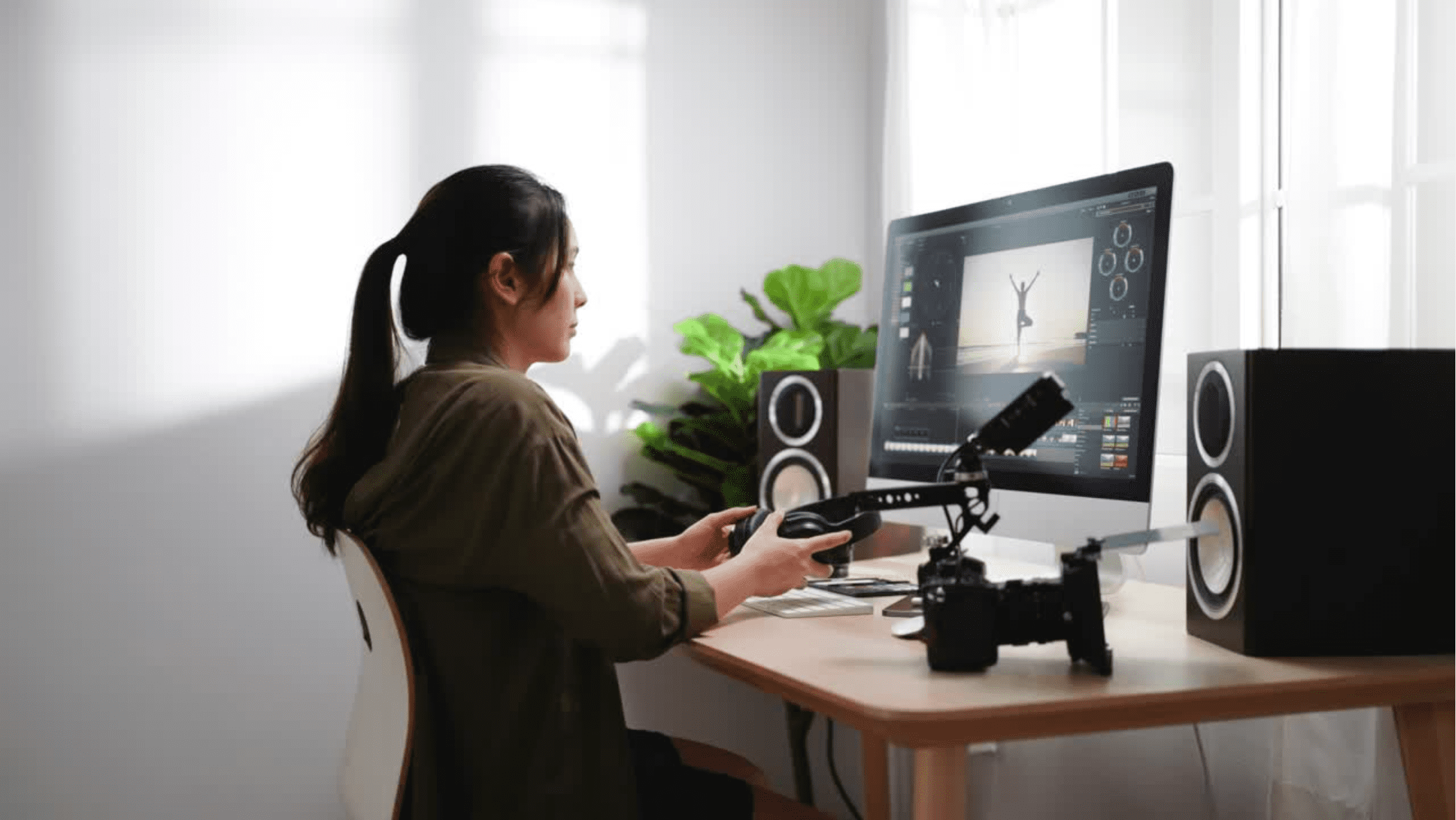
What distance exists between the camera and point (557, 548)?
117 cm

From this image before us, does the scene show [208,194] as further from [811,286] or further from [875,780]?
[875,780]

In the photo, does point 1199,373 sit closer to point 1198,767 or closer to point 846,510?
point 846,510

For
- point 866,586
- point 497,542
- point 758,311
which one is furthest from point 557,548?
point 758,311

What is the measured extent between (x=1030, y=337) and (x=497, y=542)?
81 cm

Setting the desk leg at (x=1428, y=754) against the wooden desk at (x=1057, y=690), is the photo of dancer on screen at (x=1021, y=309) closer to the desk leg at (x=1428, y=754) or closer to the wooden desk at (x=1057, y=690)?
the wooden desk at (x=1057, y=690)

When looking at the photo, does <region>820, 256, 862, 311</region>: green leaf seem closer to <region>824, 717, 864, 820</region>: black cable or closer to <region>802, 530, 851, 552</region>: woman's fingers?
<region>824, 717, 864, 820</region>: black cable

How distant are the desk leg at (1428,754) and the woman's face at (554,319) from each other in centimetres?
101

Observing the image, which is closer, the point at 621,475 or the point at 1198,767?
the point at 1198,767

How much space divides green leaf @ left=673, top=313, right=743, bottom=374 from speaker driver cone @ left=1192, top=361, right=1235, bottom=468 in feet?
4.02

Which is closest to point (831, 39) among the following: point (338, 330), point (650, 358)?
point (650, 358)

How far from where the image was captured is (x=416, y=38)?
242cm

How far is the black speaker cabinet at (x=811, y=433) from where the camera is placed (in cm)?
204

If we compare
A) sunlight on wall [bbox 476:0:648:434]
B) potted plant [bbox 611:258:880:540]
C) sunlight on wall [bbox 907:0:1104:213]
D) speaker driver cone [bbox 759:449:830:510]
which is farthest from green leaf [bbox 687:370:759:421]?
sunlight on wall [bbox 907:0:1104:213]

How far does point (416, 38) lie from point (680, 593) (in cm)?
157
